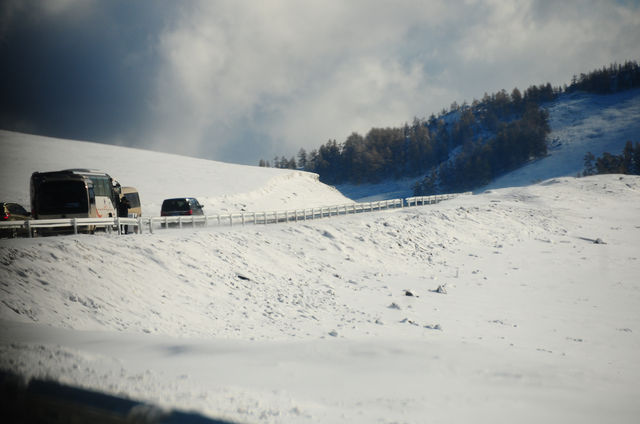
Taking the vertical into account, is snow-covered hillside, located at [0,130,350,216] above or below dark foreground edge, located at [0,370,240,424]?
above

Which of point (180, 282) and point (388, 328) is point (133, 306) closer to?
point (180, 282)

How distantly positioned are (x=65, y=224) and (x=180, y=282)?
20.0ft

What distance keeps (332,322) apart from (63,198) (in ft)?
46.2

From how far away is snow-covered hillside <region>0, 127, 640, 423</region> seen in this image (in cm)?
709

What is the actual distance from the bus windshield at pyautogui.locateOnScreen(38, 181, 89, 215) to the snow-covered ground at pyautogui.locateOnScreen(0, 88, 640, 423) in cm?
378

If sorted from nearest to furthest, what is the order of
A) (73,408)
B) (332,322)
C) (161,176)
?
1. (73,408)
2. (332,322)
3. (161,176)

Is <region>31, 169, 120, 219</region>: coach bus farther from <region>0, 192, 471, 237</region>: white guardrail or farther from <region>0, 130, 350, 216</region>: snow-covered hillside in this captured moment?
<region>0, 130, 350, 216</region>: snow-covered hillside

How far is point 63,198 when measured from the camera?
20.2 metres

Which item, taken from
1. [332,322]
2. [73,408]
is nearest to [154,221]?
[332,322]

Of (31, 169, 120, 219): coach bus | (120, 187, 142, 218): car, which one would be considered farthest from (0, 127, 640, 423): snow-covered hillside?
(120, 187, 142, 218): car

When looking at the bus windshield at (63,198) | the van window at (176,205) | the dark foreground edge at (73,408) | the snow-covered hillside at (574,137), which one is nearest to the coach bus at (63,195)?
the bus windshield at (63,198)

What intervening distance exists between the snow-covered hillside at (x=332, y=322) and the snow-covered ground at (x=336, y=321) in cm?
6

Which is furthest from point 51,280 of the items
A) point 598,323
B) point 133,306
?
point 598,323

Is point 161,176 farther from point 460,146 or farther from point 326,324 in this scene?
point 460,146
